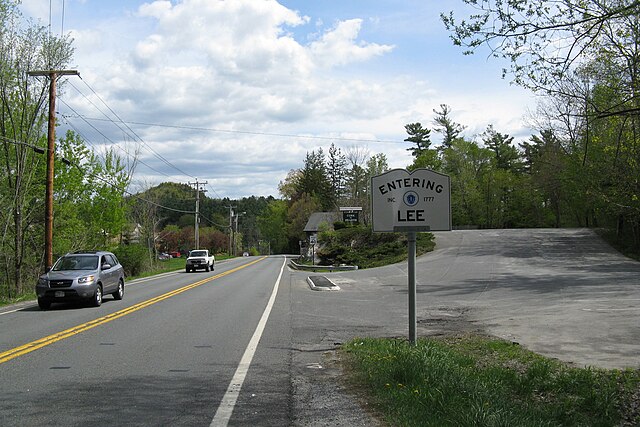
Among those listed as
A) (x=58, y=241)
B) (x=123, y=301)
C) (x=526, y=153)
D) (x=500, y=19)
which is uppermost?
(x=526, y=153)

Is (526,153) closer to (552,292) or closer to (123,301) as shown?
(552,292)

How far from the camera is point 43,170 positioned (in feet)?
98.6

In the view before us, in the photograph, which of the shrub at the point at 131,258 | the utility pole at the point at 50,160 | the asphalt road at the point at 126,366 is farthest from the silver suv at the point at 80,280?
the shrub at the point at 131,258

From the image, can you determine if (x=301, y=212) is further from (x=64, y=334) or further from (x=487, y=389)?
(x=487, y=389)

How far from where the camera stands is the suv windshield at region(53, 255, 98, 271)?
18.4m

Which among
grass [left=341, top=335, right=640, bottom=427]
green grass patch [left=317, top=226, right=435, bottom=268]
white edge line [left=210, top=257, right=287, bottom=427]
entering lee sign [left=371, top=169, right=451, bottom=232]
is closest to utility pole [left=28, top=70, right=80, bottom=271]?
white edge line [left=210, top=257, right=287, bottom=427]

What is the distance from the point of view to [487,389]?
22.5 ft

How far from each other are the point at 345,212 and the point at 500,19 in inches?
2001

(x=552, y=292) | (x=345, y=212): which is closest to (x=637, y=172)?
(x=552, y=292)

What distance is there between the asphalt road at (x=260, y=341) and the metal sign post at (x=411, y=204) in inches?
94.8

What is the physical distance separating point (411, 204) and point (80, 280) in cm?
1186

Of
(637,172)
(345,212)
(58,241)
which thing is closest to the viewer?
(637,172)

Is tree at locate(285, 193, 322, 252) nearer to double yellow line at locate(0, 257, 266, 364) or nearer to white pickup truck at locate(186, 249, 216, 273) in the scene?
white pickup truck at locate(186, 249, 216, 273)

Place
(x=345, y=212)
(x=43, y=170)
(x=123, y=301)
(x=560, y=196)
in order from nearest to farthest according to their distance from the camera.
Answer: (x=123, y=301), (x=43, y=170), (x=345, y=212), (x=560, y=196)
